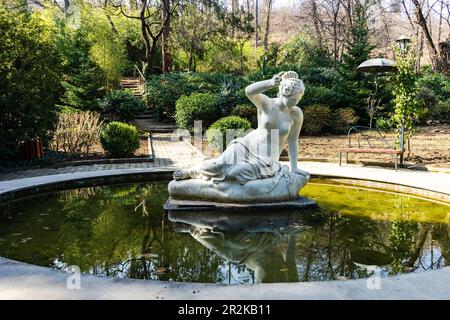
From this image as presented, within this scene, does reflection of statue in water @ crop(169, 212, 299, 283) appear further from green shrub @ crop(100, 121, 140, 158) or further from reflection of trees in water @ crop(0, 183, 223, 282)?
green shrub @ crop(100, 121, 140, 158)

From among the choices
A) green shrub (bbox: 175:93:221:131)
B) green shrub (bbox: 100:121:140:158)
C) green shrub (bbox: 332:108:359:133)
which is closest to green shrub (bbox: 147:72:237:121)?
green shrub (bbox: 175:93:221:131)

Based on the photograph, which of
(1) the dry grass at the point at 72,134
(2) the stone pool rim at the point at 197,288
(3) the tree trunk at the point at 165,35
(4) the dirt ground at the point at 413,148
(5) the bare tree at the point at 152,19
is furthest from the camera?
(3) the tree trunk at the point at 165,35

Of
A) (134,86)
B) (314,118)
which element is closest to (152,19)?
(134,86)

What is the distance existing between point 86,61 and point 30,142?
888 centimetres

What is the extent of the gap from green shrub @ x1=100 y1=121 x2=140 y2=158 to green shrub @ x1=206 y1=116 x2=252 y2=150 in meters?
2.25

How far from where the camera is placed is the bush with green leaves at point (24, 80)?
9492 millimetres

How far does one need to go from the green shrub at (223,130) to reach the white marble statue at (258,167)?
5.79 m

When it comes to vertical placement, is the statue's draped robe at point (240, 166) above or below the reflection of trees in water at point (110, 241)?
above

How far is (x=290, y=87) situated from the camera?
5348 millimetres

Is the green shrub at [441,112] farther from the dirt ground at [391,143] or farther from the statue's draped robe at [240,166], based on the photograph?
the statue's draped robe at [240,166]

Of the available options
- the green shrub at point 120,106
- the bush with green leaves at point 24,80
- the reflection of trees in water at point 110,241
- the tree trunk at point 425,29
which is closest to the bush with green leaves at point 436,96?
the tree trunk at point 425,29

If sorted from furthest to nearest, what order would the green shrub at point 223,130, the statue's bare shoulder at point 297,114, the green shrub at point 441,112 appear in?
1. the green shrub at point 441,112
2. the green shrub at point 223,130
3. the statue's bare shoulder at point 297,114

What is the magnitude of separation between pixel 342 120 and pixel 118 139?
9.74 meters
